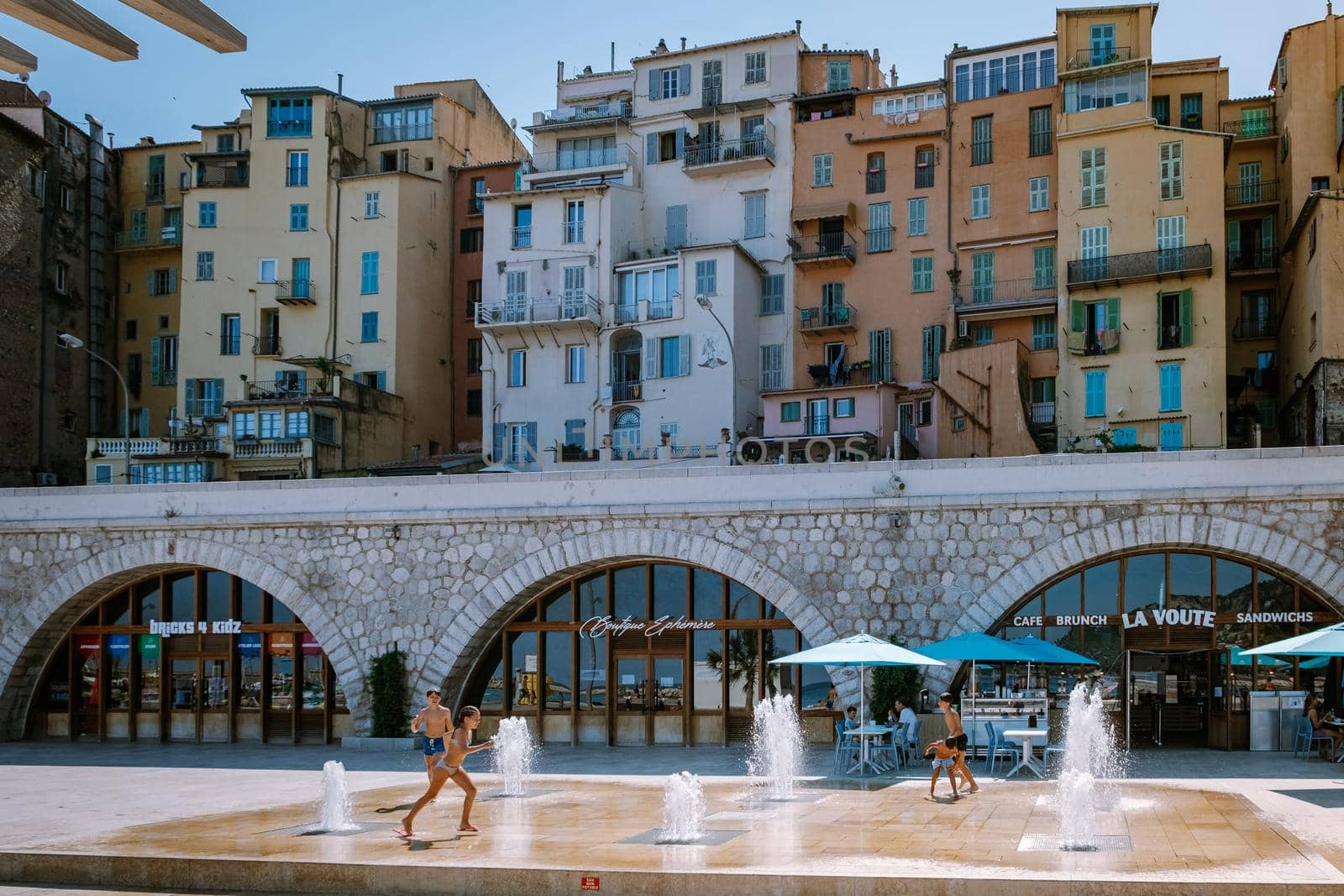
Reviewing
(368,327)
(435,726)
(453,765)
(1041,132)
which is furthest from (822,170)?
(453,765)

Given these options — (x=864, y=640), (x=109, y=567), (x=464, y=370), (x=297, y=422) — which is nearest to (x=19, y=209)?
(x=297, y=422)

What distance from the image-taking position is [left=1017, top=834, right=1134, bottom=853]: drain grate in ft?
40.5

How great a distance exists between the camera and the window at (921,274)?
43.7m

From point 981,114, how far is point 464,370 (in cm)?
1976

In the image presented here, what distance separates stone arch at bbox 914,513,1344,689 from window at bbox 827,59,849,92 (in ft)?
93.0

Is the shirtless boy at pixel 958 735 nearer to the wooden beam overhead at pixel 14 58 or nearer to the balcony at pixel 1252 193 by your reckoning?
the wooden beam overhead at pixel 14 58

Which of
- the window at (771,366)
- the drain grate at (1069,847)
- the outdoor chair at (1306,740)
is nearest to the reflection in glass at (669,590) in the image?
the outdoor chair at (1306,740)

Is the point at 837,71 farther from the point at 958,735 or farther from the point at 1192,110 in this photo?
the point at 958,735

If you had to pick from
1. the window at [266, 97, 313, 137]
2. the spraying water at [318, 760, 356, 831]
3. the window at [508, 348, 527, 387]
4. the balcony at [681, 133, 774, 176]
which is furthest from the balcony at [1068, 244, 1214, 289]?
the spraying water at [318, 760, 356, 831]

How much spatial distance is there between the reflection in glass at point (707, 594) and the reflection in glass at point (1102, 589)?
609cm

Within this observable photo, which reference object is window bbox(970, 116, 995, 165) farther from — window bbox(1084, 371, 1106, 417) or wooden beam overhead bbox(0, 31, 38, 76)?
wooden beam overhead bbox(0, 31, 38, 76)

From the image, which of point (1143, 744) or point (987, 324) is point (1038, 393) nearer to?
point (987, 324)

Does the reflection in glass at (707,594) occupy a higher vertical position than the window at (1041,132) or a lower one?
lower

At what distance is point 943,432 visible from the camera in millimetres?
40719
